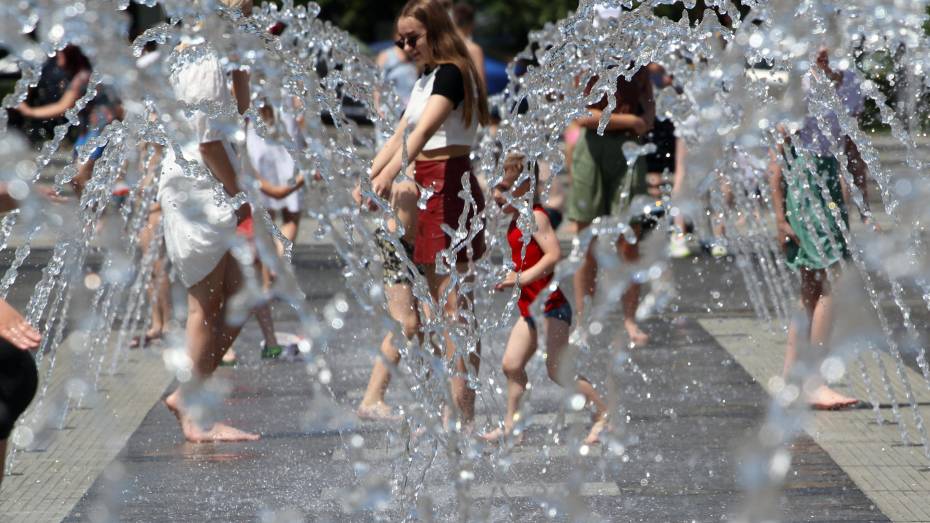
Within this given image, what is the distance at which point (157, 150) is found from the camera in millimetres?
7742

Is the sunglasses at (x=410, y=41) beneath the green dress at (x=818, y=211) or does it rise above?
above

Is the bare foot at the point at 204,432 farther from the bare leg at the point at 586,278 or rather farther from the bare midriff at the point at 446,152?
the bare leg at the point at 586,278

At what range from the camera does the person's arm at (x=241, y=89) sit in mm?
6152

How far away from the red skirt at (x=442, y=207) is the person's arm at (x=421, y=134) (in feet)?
0.65

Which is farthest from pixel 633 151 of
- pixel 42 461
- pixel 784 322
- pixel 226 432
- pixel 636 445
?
pixel 784 322

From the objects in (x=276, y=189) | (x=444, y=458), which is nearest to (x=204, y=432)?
(x=444, y=458)

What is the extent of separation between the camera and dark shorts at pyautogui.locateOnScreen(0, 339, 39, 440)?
3971 mm

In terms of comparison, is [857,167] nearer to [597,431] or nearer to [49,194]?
[597,431]

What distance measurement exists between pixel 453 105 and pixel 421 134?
19 cm

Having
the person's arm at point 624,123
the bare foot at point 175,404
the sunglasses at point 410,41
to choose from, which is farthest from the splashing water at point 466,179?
the person's arm at point 624,123

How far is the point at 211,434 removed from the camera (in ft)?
19.9

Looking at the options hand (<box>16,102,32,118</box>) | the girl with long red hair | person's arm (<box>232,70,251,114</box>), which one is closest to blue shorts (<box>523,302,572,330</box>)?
the girl with long red hair

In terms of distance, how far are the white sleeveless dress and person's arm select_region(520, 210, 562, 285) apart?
1.13 metres

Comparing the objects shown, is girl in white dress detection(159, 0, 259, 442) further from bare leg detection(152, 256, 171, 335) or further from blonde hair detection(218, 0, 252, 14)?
bare leg detection(152, 256, 171, 335)
